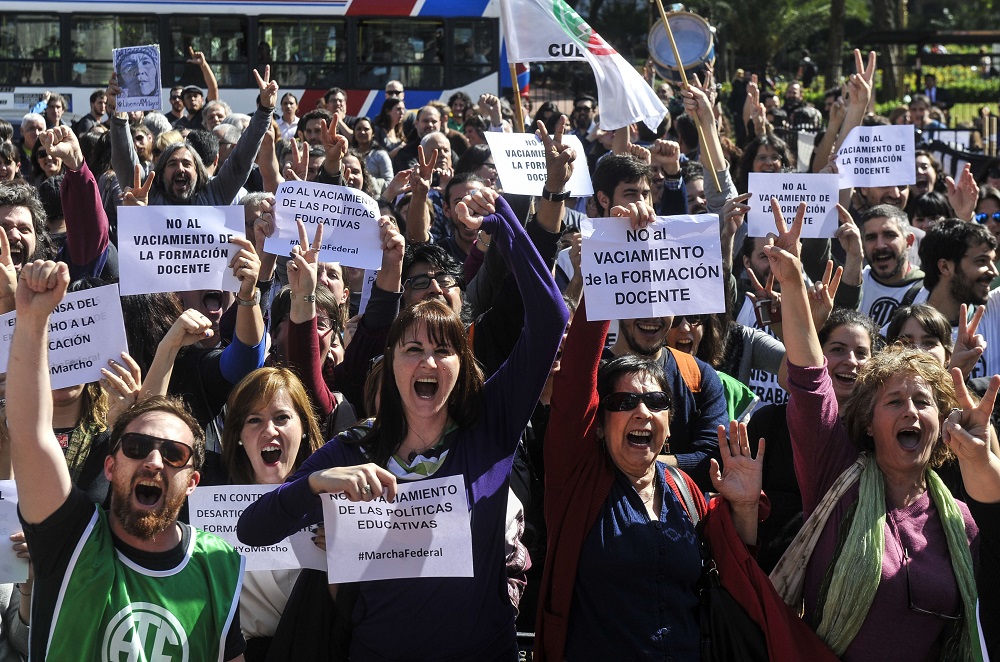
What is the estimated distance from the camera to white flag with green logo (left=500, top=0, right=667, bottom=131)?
6.12 meters

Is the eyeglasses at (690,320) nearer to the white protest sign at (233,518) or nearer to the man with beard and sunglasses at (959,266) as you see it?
the man with beard and sunglasses at (959,266)

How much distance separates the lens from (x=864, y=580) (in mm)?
3451

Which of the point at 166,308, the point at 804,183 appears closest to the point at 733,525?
the point at 166,308

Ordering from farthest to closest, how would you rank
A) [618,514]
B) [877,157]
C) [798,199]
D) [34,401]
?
[877,157], [798,199], [618,514], [34,401]

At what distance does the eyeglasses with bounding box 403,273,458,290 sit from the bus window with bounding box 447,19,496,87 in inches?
566

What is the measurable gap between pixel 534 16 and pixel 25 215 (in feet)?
8.62

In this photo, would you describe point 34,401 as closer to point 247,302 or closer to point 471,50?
point 247,302

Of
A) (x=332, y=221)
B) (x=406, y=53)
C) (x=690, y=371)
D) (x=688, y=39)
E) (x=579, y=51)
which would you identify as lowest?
(x=690, y=371)

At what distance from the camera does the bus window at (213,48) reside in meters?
18.4

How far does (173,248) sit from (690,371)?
2099mm

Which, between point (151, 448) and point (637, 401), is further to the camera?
point (637, 401)

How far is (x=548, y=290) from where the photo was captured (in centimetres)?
353

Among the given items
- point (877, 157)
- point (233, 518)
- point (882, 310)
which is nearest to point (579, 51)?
point (882, 310)

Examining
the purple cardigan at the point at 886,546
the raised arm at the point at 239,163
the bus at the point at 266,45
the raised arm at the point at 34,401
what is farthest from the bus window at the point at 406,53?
the raised arm at the point at 34,401
